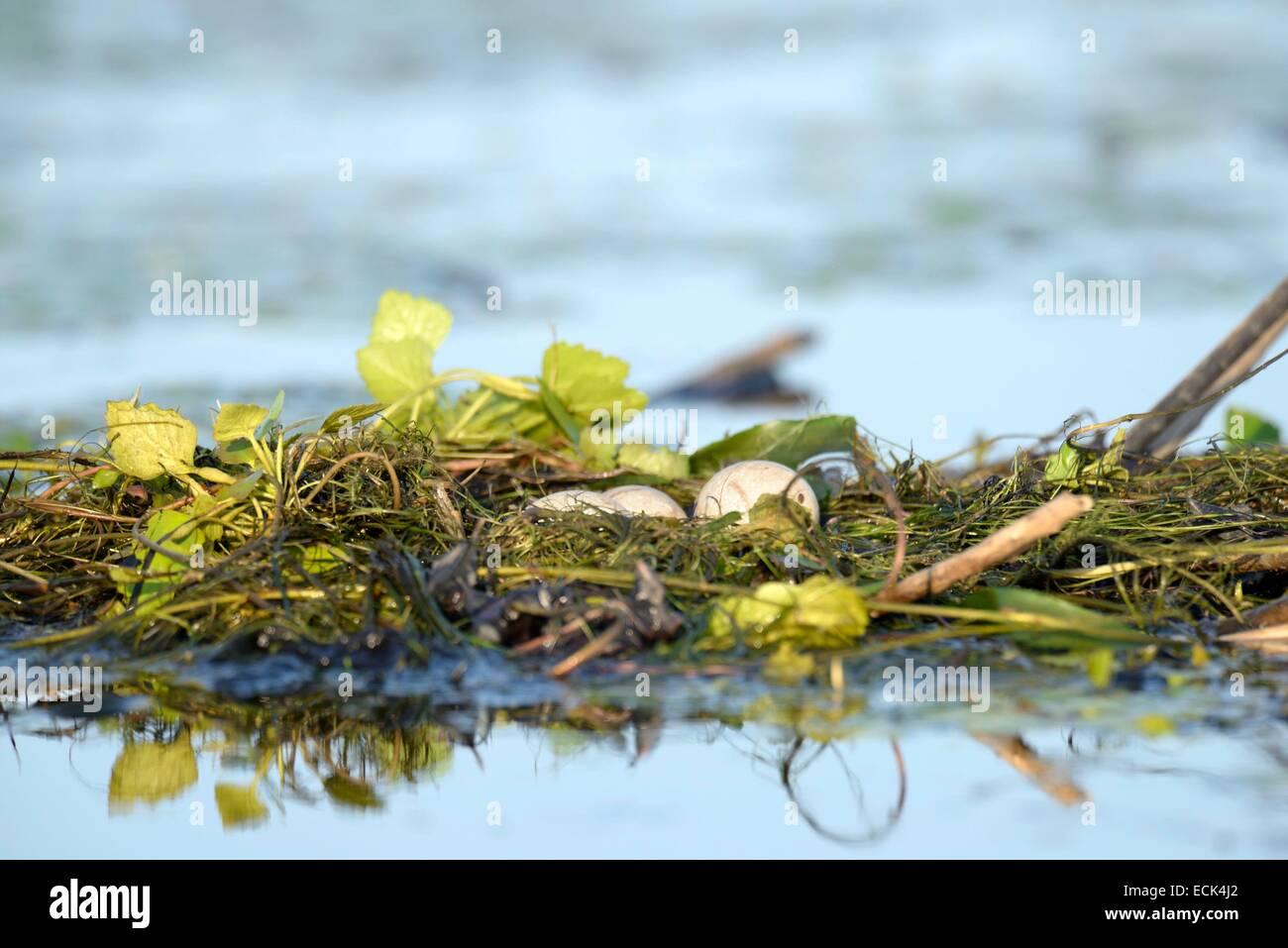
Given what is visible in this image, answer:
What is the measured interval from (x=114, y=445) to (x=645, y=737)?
1485mm

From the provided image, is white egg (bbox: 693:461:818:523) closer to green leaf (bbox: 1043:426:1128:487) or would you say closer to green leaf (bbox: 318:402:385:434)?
green leaf (bbox: 1043:426:1128:487)

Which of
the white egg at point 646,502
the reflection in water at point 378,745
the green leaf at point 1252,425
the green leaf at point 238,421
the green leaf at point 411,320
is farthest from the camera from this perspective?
the green leaf at point 1252,425

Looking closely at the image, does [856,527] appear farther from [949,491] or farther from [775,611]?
[775,611]

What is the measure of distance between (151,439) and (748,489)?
4.27ft

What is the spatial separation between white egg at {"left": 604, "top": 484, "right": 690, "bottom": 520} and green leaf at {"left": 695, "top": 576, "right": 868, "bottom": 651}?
60cm

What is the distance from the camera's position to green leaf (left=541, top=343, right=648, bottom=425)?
3.62 metres

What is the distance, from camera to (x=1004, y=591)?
91.7 inches

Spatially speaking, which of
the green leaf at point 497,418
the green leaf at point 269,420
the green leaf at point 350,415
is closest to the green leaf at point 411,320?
the green leaf at point 497,418

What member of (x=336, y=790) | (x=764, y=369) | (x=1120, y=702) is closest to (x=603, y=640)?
(x=336, y=790)

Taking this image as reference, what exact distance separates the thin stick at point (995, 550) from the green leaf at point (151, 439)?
1.49m

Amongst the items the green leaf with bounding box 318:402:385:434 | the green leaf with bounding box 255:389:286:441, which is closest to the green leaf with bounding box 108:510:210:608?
the green leaf with bounding box 255:389:286:441

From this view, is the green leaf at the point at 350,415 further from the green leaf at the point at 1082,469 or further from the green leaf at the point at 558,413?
the green leaf at the point at 1082,469

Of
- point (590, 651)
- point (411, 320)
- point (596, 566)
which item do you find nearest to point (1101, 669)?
point (590, 651)

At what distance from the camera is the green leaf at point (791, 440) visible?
354 centimetres
